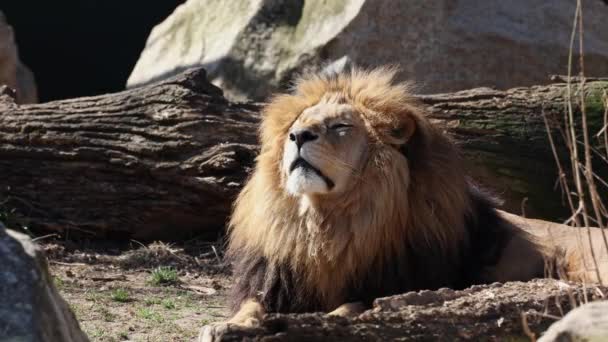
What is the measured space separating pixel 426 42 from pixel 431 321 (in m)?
5.55

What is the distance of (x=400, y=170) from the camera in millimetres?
4551

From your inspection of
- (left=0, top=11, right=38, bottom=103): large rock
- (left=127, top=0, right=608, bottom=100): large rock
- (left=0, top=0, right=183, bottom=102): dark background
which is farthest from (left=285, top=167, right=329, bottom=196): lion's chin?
(left=0, top=0, right=183, bottom=102): dark background

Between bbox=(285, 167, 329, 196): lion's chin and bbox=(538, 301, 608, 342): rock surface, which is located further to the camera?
bbox=(285, 167, 329, 196): lion's chin

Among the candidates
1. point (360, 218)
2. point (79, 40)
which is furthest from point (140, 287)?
point (79, 40)

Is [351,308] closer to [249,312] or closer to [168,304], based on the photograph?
[249,312]

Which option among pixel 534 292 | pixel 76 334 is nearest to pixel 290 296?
pixel 534 292

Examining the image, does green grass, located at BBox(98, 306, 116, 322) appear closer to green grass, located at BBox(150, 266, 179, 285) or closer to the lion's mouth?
green grass, located at BBox(150, 266, 179, 285)

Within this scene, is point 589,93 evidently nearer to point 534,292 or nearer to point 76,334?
point 534,292

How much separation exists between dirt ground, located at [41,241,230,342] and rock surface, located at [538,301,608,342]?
8.56 feet

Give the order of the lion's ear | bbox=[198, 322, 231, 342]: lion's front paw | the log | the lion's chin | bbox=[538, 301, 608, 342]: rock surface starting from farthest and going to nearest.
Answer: the log, the lion's ear, the lion's chin, bbox=[198, 322, 231, 342]: lion's front paw, bbox=[538, 301, 608, 342]: rock surface

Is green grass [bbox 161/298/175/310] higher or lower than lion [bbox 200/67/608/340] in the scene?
lower

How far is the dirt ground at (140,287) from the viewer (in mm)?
5098

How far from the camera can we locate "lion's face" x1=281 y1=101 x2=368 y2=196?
172 inches

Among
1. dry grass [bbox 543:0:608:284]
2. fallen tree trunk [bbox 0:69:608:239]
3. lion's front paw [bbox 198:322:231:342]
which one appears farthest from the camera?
fallen tree trunk [bbox 0:69:608:239]
